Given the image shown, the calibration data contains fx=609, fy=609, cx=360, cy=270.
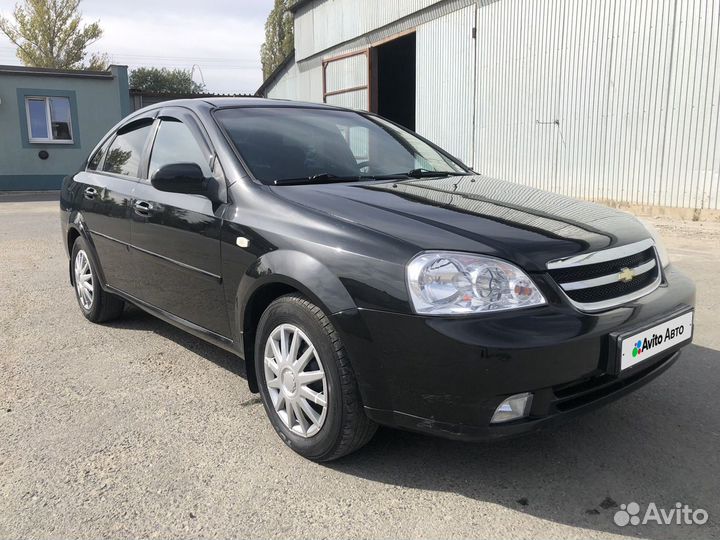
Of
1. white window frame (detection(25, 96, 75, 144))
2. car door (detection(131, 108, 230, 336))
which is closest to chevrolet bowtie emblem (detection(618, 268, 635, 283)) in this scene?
car door (detection(131, 108, 230, 336))

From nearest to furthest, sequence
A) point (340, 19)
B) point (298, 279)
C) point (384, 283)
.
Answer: point (384, 283)
point (298, 279)
point (340, 19)

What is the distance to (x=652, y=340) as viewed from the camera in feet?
8.13

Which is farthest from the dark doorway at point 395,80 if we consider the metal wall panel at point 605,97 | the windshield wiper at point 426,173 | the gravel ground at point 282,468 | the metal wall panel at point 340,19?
the gravel ground at point 282,468

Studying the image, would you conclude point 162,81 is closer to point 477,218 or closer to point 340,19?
point 340,19

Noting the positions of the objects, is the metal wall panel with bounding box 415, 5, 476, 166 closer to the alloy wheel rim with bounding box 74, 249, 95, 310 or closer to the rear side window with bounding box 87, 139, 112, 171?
the rear side window with bounding box 87, 139, 112, 171

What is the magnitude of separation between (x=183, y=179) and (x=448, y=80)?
40.5ft

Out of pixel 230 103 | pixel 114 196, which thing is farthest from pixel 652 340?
pixel 114 196

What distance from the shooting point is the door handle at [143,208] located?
143 inches

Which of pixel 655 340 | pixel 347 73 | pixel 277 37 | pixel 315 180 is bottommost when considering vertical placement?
pixel 655 340

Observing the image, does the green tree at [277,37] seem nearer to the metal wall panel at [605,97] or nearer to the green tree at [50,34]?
the green tree at [50,34]

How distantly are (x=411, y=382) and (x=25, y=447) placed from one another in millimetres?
1874

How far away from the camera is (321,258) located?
249 centimetres

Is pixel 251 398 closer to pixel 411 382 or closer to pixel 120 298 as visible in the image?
pixel 411 382

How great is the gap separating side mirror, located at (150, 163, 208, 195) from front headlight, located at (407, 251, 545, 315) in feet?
4.56
